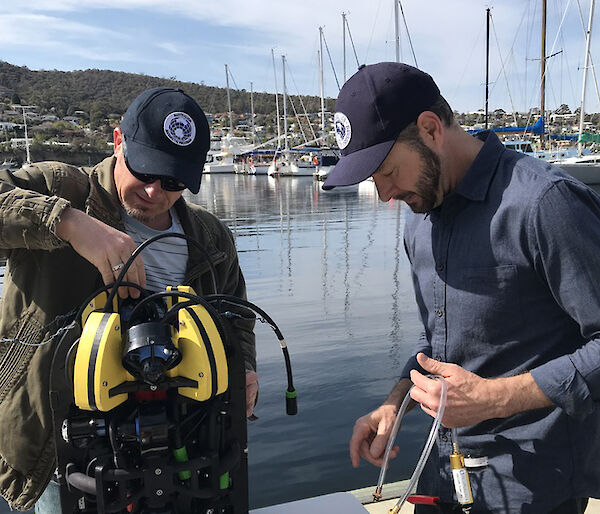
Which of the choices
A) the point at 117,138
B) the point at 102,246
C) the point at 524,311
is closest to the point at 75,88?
the point at 117,138

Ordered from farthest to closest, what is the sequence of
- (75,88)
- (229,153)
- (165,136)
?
(75,88), (229,153), (165,136)

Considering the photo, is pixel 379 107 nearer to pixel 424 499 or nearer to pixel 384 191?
pixel 384 191

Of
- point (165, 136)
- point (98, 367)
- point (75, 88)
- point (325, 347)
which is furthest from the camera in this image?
point (75, 88)

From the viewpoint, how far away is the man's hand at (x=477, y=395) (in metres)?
1.32

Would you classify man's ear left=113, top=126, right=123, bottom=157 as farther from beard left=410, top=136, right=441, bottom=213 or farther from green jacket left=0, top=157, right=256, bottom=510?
beard left=410, top=136, right=441, bottom=213

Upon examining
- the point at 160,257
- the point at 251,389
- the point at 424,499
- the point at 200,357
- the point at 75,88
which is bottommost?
the point at 424,499

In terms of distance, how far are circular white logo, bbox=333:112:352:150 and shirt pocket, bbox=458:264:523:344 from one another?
0.49 meters


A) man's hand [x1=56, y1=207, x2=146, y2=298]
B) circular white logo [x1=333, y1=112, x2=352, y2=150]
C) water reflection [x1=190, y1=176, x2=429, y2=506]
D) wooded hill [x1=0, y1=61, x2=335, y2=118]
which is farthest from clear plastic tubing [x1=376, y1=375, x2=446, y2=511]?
wooded hill [x1=0, y1=61, x2=335, y2=118]

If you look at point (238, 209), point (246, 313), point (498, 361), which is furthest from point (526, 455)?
point (238, 209)

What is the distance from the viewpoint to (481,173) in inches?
58.7

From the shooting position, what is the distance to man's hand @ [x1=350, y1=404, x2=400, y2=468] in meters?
1.72

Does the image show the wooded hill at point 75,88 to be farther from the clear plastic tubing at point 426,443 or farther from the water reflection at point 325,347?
the clear plastic tubing at point 426,443

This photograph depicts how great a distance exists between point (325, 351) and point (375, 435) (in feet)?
15.0

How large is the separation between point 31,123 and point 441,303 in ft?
381
